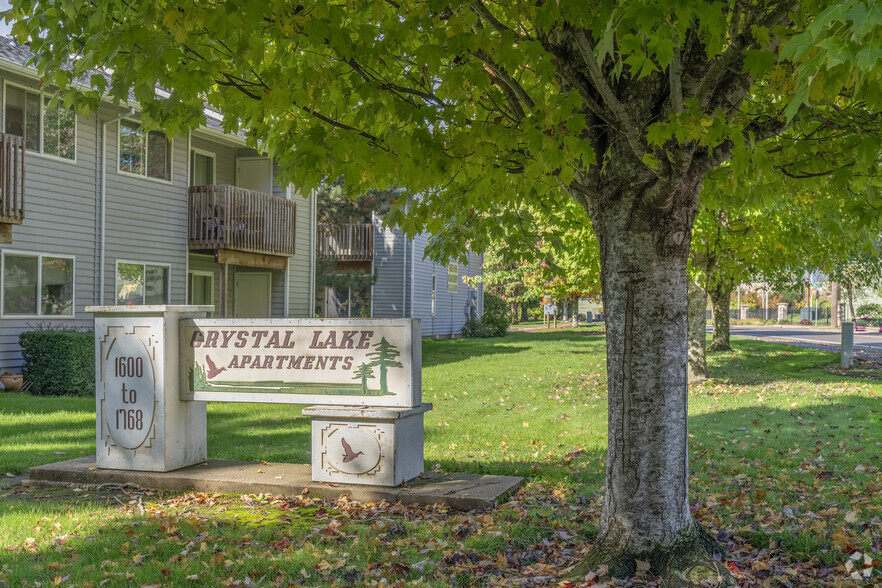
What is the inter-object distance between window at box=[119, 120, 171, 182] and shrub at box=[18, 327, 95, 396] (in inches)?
173

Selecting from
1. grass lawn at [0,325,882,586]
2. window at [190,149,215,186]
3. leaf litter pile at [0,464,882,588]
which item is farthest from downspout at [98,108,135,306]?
leaf litter pile at [0,464,882,588]

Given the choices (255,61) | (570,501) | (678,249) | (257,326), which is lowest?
(570,501)

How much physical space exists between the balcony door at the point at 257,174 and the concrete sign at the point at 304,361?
13.8m

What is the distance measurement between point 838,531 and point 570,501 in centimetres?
200

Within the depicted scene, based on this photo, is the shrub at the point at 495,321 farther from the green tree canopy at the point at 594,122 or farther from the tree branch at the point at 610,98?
the tree branch at the point at 610,98

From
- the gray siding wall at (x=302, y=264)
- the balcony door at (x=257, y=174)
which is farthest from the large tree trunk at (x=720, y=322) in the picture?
the balcony door at (x=257, y=174)

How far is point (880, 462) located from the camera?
7.37 meters

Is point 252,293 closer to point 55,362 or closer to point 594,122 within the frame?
point 55,362

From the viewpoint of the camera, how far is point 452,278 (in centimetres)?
3522

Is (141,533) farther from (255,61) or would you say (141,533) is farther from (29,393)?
(29,393)

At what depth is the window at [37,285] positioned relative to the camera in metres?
13.6

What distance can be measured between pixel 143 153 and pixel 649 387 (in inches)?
591

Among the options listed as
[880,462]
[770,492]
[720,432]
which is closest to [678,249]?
[770,492]

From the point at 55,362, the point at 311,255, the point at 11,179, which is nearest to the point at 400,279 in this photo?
the point at 311,255
